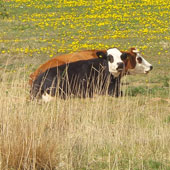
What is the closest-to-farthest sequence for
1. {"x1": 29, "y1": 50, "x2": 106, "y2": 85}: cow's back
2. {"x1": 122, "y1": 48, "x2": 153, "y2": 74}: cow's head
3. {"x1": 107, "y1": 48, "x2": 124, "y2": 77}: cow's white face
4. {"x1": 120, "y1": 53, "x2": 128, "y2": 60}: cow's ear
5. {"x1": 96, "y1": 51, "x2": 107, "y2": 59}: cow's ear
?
{"x1": 29, "y1": 50, "x2": 106, "y2": 85}: cow's back, {"x1": 96, "y1": 51, "x2": 107, "y2": 59}: cow's ear, {"x1": 107, "y1": 48, "x2": 124, "y2": 77}: cow's white face, {"x1": 120, "y1": 53, "x2": 128, "y2": 60}: cow's ear, {"x1": 122, "y1": 48, "x2": 153, "y2": 74}: cow's head

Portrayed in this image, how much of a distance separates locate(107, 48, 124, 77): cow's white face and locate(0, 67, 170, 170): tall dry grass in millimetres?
5440

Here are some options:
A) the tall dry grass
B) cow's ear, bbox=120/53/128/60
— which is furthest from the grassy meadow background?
cow's ear, bbox=120/53/128/60

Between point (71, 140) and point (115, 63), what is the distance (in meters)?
7.03

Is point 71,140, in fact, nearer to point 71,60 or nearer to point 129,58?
point 71,60

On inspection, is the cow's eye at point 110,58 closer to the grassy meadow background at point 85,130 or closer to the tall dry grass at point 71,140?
the grassy meadow background at point 85,130

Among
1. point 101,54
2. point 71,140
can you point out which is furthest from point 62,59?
point 71,140

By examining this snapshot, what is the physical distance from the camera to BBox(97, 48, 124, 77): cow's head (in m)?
14.1

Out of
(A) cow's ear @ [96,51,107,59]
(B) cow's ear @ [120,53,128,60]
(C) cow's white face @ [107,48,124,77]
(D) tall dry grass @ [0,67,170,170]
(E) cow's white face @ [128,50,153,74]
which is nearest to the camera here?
(D) tall dry grass @ [0,67,170,170]

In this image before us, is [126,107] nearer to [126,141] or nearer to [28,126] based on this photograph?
[126,141]

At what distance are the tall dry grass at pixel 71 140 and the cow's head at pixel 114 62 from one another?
17.8ft

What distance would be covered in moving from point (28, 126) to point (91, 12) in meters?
28.1

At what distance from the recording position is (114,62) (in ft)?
46.4

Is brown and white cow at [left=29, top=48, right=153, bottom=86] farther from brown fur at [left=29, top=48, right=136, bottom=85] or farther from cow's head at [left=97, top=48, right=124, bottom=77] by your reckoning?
cow's head at [left=97, top=48, right=124, bottom=77]

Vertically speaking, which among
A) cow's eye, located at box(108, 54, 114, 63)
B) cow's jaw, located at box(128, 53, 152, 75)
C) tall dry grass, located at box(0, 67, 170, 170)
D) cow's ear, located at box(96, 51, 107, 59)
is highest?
cow's ear, located at box(96, 51, 107, 59)
